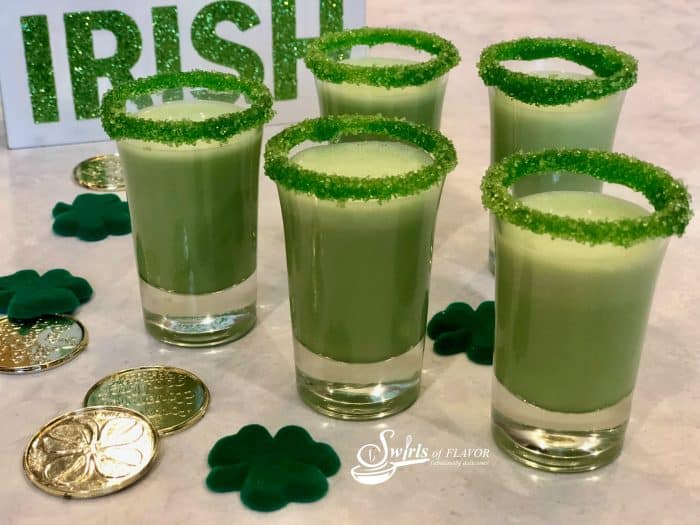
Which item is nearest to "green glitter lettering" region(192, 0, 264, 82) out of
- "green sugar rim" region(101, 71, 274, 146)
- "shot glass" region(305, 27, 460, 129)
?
"shot glass" region(305, 27, 460, 129)

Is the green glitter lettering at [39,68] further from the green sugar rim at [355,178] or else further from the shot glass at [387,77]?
the green sugar rim at [355,178]

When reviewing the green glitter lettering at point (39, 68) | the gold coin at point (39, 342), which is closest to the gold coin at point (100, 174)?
the green glitter lettering at point (39, 68)

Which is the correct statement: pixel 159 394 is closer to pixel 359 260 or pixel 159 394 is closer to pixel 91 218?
pixel 359 260

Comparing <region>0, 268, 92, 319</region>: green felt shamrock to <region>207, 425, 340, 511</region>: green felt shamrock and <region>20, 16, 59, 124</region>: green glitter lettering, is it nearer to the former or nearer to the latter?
<region>207, 425, 340, 511</region>: green felt shamrock

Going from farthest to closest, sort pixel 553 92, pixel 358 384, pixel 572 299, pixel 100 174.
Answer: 1. pixel 100 174
2. pixel 553 92
3. pixel 358 384
4. pixel 572 299

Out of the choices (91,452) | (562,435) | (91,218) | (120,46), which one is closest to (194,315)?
(91,452)

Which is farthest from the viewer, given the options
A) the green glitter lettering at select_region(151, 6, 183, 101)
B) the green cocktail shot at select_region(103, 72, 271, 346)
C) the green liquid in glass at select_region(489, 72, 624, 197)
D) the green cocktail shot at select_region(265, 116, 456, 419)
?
the green glitter lettering at select_region(151, 6, 183, 101)
